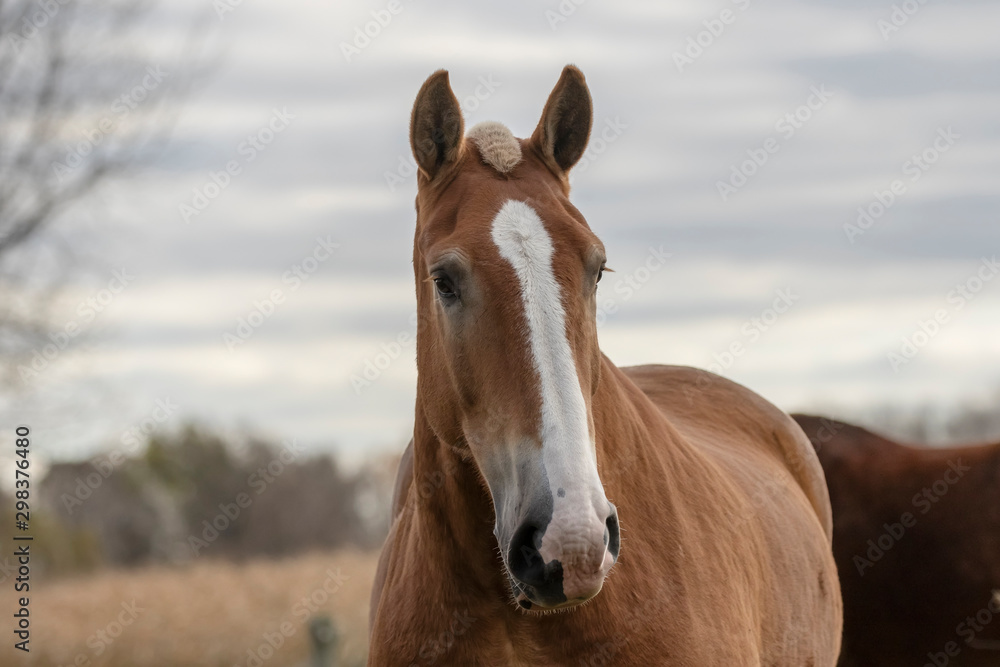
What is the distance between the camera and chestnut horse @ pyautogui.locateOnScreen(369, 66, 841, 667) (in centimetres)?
260

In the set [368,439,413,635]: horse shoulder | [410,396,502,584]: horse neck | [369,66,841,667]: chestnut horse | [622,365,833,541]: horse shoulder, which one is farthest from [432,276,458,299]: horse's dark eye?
[622,365,833,541]: horse shoulder

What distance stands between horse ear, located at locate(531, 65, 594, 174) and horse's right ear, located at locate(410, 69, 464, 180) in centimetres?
30

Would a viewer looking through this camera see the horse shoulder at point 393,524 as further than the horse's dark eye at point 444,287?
Yes

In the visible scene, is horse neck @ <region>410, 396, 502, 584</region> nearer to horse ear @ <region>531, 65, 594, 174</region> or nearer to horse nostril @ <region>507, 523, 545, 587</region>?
horse nostril @ <region>507, 523, 545, 587</region>

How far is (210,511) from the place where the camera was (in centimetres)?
2984

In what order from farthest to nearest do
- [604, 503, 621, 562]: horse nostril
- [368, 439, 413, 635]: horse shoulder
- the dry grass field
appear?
the dry grass field → [368, 439, 413, 635]: horse shoulder → [604, 503, 621, 562]: horse nostril

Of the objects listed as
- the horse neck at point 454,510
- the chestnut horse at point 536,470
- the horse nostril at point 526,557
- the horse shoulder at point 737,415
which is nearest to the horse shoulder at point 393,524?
the chestnut horse at point 536,470

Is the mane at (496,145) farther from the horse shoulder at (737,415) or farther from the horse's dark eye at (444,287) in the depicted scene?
the horse shoulder at (737,415)

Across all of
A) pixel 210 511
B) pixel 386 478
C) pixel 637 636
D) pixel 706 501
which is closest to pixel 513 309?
pixel 637 636

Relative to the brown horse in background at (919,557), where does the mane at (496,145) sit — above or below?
above

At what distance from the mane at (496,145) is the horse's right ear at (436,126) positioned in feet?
0.32

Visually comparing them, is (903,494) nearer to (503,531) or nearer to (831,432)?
(831,432)

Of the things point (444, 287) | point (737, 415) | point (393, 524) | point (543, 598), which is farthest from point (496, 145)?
point (737, 415)

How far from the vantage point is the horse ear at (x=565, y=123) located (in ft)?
11.2
